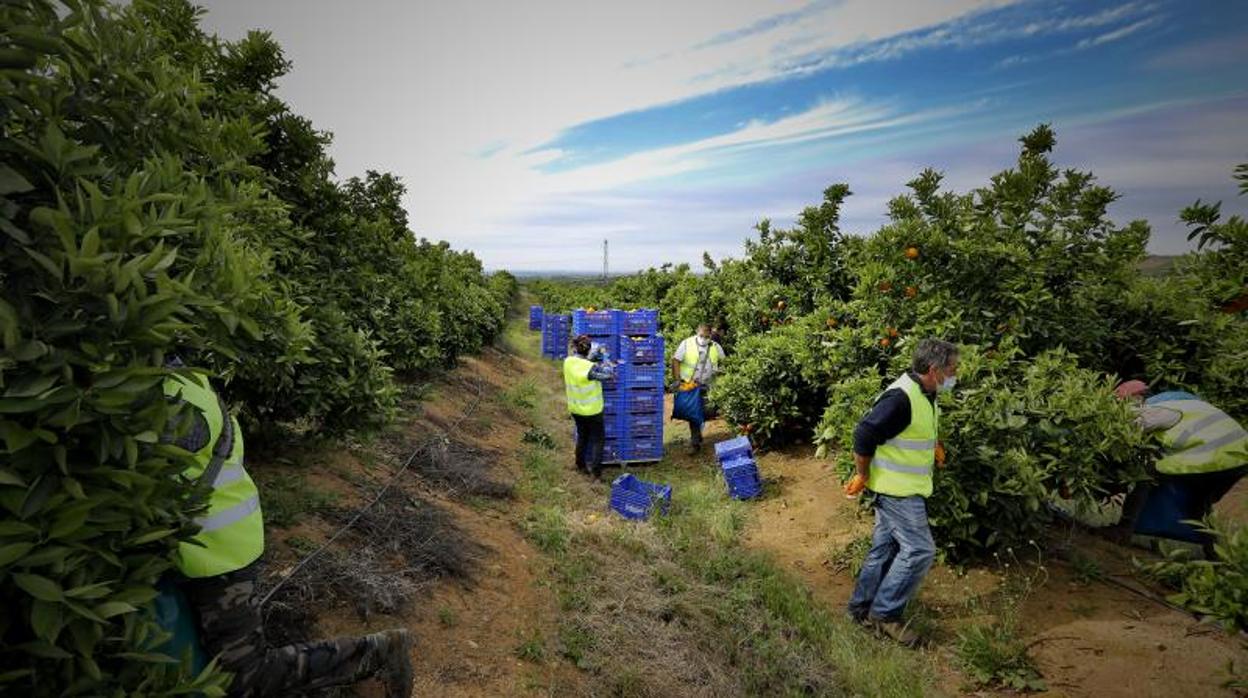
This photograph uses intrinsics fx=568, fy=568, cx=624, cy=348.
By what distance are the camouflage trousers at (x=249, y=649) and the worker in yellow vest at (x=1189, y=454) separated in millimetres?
6249

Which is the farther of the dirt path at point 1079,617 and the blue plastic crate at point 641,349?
the blue plastic crate at point 641,349

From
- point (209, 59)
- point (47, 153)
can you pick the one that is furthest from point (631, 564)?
point (209, 59)

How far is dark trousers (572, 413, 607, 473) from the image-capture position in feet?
27.4

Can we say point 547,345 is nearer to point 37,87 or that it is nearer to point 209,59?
point 209,59

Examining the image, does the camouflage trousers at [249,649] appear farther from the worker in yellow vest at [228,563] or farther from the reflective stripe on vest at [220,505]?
the reflective stripe on vest at [220,505]

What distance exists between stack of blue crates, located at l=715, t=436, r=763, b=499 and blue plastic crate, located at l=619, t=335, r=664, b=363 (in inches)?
74.5

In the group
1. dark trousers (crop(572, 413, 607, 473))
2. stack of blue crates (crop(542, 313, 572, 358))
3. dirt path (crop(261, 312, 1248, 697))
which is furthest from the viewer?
stack of blue crates (crop(542, 313, 572, 358))

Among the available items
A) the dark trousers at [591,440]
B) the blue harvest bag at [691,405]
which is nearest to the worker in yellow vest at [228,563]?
the dark trousers at [591,440]

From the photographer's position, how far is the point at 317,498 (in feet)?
16.5

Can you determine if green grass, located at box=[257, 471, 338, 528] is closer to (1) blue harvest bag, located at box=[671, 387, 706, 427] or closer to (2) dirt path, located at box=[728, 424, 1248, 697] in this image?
(2) dirt path, located at box=[728, 424, 1248, 697]

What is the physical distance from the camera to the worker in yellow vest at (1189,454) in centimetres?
471

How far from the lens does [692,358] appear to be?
982 cm

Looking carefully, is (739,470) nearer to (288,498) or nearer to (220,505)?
(288,498)

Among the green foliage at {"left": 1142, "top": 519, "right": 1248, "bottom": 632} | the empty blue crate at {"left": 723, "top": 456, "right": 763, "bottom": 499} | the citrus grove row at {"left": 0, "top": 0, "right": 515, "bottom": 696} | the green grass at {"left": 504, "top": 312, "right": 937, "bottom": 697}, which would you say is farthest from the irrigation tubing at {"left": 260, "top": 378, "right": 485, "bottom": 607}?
the green foliage at {"left": 1142, "top": 519, "right": 1248, "bottom": 632}
